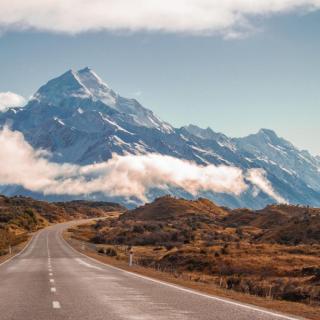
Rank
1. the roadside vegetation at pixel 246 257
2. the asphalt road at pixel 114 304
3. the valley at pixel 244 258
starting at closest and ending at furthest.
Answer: the asphalt road at pixel 114 304 → the valley at pixel 244 258 → the roadside vegetation at pixel 246 257

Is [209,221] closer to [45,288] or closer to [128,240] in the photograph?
[128,240]

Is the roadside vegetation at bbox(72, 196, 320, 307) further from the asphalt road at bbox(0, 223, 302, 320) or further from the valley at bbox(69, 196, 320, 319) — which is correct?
the asphalt road at bbox(0, 223, 302, 320)

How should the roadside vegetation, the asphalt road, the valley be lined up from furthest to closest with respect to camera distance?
the roadside vegetation
the valley
the asphalt road

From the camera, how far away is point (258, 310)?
16.8 meters

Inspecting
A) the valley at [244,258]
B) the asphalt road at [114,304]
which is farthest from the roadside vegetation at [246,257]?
the asphalt road at [114,304]

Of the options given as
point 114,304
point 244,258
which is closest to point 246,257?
point 244,258

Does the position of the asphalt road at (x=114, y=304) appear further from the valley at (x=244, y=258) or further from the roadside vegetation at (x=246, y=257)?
the roadside vegetation at (x=246, y=257)

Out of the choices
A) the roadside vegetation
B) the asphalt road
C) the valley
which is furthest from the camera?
the roadside vegetation

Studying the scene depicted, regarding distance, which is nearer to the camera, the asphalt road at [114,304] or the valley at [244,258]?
the asphalt road at [114,304]

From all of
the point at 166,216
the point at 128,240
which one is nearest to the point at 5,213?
the point at 166,216

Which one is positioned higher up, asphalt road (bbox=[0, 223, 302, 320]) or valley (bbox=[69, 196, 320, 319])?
valley (bbox=[69, 196, 320, 319])

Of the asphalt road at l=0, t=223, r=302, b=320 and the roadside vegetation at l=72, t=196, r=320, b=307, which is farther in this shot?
the roadside vegetation at l=72, t=196, r=320, b=307

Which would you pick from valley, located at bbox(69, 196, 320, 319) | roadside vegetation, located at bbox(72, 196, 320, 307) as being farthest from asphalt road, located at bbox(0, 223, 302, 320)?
roadside vegetation, located at bbox(72, 196, 320, 307)

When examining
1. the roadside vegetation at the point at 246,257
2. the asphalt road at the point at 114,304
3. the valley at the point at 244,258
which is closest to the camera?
the asphalt road at the point at 114,304
